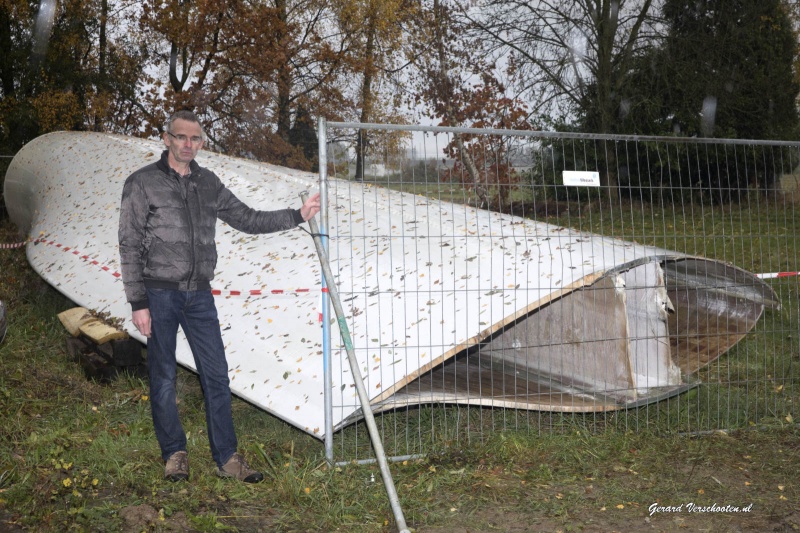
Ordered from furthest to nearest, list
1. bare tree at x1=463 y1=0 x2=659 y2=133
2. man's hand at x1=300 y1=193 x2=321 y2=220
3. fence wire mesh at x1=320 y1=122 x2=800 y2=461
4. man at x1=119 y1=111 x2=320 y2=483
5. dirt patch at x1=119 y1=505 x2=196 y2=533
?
bare tree at x1=463 y1=0 x2=659 y2=133 < fence wire mesh at x1=320 y1=122 x2=800 y2=461 < man's hand at x1=300 y1=193 x2=321 y2=220 < man at x1=119 y1=111 x2=320 y2=483 < dirt patch at x1=119 y1=505 x2=196 y2=533

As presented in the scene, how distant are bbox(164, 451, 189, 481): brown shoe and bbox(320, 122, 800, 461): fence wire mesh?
866 millimetres

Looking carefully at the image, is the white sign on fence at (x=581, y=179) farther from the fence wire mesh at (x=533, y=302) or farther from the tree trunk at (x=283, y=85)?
the tree trunk at (x=283, y=85)

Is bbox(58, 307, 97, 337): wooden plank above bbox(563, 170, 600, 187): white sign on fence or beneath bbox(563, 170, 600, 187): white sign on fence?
beneath

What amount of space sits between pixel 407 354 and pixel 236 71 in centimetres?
1619

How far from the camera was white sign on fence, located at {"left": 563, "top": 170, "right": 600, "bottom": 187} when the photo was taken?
15.5 ft

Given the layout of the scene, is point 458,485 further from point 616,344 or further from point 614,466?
point 616,344

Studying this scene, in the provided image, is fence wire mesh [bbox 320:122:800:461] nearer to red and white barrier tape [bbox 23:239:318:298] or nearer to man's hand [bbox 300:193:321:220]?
man's hand [bbox 300:193:321:220]

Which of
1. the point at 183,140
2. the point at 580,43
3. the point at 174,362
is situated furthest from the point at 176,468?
the point at 580,43

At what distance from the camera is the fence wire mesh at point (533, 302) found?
4.64 metres

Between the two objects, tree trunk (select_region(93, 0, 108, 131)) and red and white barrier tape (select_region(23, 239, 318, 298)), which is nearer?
red and white barrier tape (select_region(23, 239, 318, 298))

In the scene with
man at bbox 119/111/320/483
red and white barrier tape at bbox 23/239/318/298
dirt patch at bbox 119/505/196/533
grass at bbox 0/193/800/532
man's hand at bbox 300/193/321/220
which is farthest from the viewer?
red and white barrier tape at bbox 23/239/318/298

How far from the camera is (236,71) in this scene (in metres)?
19.2

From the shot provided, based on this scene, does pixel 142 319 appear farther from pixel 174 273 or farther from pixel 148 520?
pixel 148 520

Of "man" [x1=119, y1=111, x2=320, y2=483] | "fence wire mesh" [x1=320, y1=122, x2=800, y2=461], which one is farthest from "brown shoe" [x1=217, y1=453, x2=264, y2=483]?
"fence wire mesh" [x1=320, y1=122, x2=800, y2=461]
